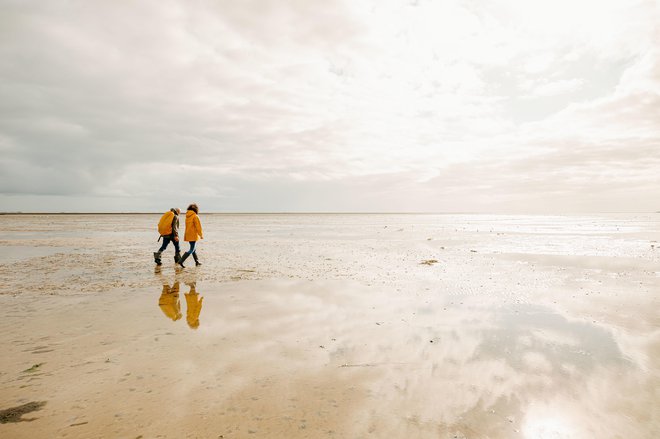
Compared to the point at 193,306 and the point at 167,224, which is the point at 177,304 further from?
the point at 167,224

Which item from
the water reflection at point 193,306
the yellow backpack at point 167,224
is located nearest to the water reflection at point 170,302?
the water reflection at point 193,306

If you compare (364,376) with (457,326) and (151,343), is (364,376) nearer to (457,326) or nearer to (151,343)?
(457,326)

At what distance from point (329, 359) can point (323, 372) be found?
513mm

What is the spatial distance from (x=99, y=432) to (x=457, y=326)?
6812 millimetres

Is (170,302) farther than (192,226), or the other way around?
(192,226)

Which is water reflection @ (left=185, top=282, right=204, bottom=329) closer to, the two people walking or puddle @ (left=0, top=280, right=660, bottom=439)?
Answer: puddle @ (left=0, top=280, right=660, bottom=439)

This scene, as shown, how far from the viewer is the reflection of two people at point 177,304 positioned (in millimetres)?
8414

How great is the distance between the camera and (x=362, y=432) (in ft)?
13.3

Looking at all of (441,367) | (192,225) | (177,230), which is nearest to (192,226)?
(192,225)

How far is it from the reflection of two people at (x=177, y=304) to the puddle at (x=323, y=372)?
0.35 feet

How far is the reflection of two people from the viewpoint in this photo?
27.6 ft

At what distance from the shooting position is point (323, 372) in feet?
18.4

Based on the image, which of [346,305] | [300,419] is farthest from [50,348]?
[346,305]

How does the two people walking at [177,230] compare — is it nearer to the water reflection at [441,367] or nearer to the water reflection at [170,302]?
the water reflection at [170,302]
